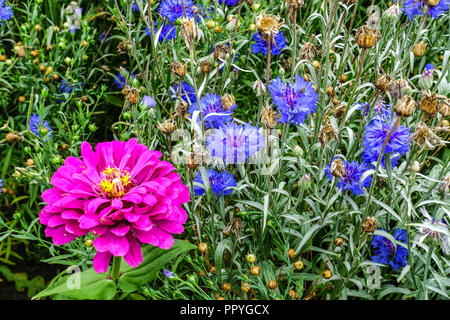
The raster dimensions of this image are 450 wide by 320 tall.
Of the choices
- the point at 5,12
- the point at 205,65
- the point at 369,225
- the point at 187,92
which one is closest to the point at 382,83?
the point at 369,225

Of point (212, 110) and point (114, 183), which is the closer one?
point (114, 183)

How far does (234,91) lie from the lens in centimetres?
138

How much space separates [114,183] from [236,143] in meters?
0.27

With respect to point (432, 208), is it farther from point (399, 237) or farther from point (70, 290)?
point (70, 290)

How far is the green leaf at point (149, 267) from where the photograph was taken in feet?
3.28

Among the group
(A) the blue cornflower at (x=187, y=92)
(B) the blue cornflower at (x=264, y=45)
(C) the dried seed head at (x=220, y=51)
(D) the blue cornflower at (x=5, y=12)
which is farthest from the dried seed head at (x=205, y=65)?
(D) the blue cornflower at (x=5, y=12)

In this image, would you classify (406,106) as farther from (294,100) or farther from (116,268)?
(116,268)

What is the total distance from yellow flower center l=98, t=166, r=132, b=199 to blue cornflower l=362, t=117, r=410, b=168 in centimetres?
49

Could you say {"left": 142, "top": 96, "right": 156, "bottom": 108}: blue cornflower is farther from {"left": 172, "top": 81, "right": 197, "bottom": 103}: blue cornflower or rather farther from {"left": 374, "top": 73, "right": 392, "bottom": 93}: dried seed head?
{"left": 374, "top": 73, "right": 392, "bottom": 93}: dried seed head

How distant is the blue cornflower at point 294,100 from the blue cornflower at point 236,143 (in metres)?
0.07

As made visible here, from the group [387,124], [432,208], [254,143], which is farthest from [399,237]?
[254,143]

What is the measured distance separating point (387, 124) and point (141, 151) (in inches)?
19.8

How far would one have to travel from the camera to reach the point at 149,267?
3.31ft

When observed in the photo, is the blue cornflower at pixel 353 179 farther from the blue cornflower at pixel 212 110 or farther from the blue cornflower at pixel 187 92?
the blue cornflower at pixel 187 92
